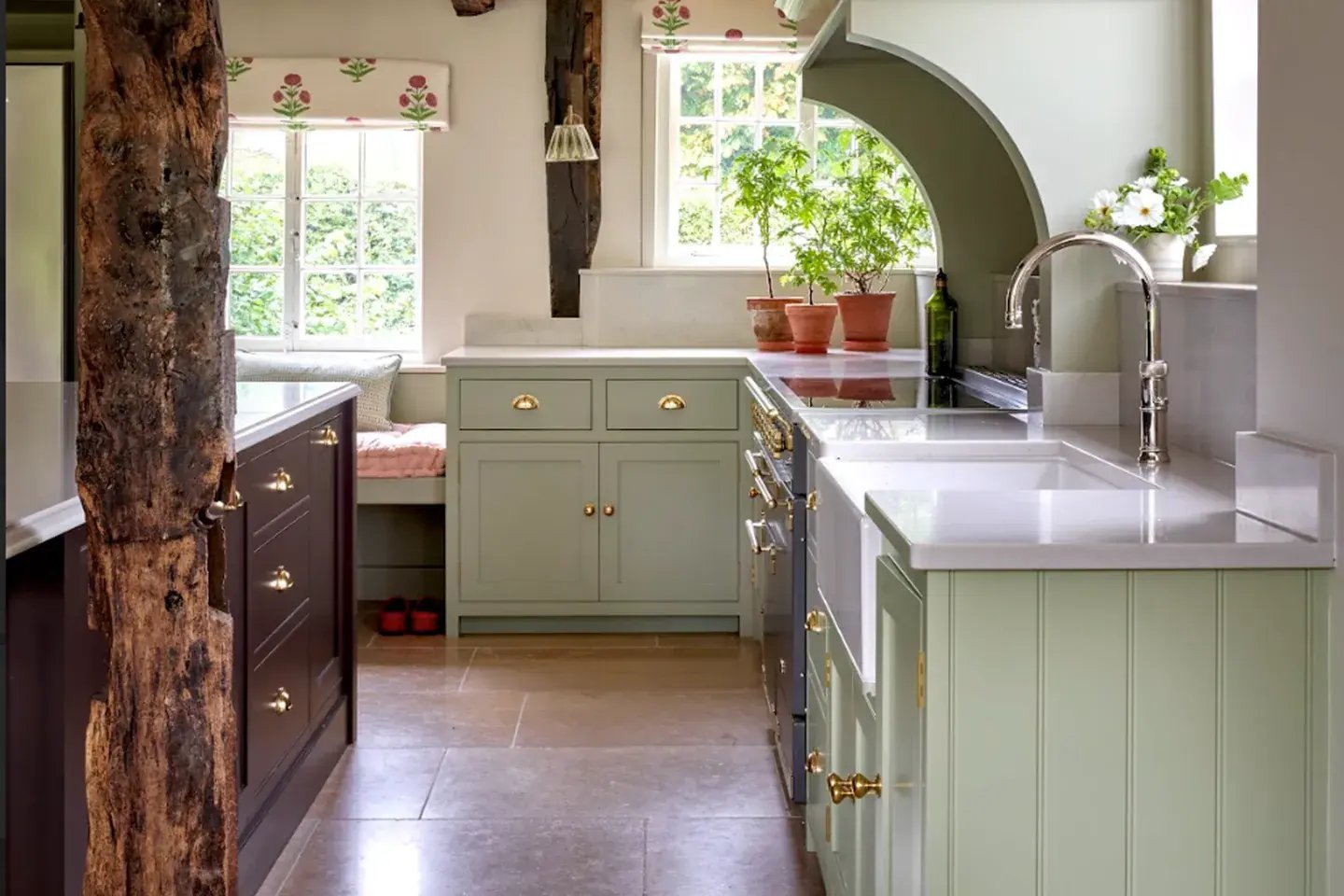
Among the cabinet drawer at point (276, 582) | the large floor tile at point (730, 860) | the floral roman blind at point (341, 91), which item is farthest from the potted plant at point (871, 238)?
the cabinet drawer at point (276, 582)

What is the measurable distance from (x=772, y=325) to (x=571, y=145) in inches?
41.1

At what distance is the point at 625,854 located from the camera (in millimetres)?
3205

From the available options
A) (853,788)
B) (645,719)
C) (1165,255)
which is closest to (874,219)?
(645,719)

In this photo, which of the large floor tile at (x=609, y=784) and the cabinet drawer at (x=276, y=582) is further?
the large floor tile at (x=609, y=784)

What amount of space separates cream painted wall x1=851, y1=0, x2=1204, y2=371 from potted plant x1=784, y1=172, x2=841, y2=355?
2332 mm

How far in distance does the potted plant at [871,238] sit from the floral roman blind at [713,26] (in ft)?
2.37

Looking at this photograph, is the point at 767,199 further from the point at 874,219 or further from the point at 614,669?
the point at 614,669

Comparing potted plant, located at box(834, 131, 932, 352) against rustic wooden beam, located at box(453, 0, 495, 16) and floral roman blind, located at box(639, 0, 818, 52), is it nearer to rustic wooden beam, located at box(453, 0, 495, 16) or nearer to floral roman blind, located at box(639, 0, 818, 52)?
floral roman blind, located at box(639, 0, 818, 52)

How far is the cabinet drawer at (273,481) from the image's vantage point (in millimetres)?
2912

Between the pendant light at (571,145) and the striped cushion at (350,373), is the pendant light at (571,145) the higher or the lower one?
the higher one

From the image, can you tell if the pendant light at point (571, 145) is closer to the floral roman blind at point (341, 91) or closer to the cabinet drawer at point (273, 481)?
the floral roman blind at point (341, 91)

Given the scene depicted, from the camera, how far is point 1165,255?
277 cm

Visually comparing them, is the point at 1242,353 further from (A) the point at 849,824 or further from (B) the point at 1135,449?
(A) the point at 849,824

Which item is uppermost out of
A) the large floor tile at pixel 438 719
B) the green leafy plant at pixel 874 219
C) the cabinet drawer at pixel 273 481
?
the green leafy plant at pixel 874 219
